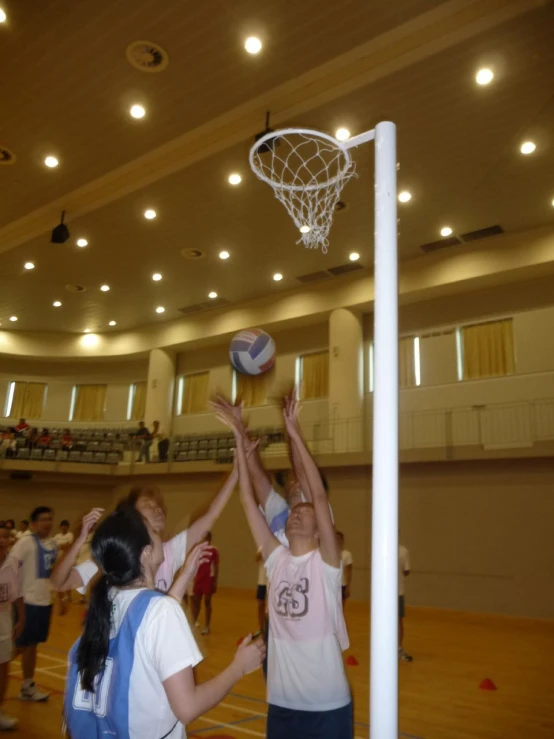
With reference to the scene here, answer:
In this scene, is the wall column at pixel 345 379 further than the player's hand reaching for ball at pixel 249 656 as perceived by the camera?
Yes

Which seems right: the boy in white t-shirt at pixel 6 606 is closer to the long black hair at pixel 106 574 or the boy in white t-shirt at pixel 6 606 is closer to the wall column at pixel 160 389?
the long black hair at pixel 106 574

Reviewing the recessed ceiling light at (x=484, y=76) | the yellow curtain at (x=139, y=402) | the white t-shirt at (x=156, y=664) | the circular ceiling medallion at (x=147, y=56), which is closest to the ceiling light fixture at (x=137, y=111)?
the circular ceiling medallion at (x=147, y=56)

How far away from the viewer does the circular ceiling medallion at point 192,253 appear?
1517cm

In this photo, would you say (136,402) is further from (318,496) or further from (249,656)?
(249,656)

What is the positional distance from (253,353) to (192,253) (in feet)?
A: 34.9

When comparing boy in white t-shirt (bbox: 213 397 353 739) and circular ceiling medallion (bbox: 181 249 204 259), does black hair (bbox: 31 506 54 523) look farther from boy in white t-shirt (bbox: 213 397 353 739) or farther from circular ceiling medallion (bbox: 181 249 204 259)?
circular ceiling medallion (bbox: 181 249 204 259)

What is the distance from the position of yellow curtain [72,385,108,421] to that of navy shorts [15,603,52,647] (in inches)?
676

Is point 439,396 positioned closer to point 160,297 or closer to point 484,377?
point 484,377

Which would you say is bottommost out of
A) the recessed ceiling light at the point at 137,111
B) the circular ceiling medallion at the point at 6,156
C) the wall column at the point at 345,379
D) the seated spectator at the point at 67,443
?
the seated spectator at the point at 67,443

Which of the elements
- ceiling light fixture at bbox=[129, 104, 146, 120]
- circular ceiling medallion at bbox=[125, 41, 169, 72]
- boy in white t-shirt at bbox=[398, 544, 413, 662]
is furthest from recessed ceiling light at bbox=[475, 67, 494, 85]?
boy in white t-shirt at bbox=[398, 544, 413, 662]

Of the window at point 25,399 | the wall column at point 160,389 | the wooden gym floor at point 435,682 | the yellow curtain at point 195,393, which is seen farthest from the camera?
the window at point 25,399

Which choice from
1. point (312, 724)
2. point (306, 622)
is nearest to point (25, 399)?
point (306, 622)

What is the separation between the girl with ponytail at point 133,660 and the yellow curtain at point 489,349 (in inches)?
543

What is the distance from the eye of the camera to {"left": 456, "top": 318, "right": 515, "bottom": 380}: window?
47.4 feet
